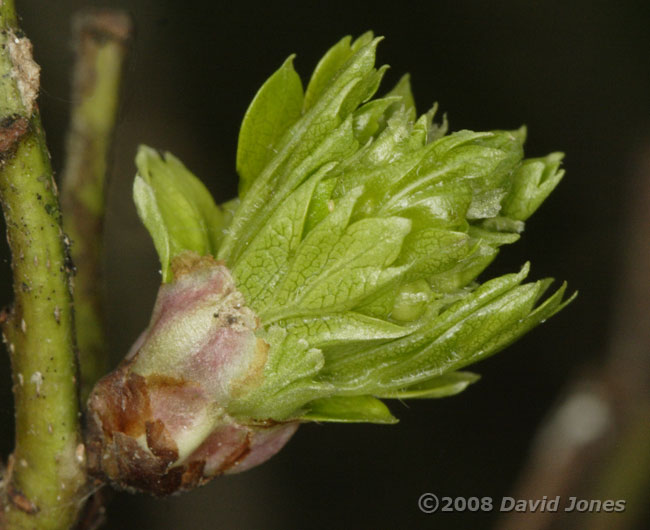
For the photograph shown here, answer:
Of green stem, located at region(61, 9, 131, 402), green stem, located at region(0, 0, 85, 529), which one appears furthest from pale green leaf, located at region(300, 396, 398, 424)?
green stem, located at region(61, 9, 131, 402)

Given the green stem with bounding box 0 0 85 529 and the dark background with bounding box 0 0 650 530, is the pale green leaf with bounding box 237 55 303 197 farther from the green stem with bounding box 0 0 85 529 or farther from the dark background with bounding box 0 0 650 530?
the dark background with bounding box 0 0 650 530

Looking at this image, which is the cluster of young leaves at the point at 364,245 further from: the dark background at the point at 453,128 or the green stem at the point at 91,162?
the dark background at the point at 453,128

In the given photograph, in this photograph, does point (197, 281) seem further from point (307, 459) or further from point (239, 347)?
point (307, 459)

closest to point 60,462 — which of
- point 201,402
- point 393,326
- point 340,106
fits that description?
point 201,402

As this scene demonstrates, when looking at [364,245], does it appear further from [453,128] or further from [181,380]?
[453,128]

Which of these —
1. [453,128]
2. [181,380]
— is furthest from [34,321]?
[453,128]

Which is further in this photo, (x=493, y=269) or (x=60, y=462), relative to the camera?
(x=493, y=269)
